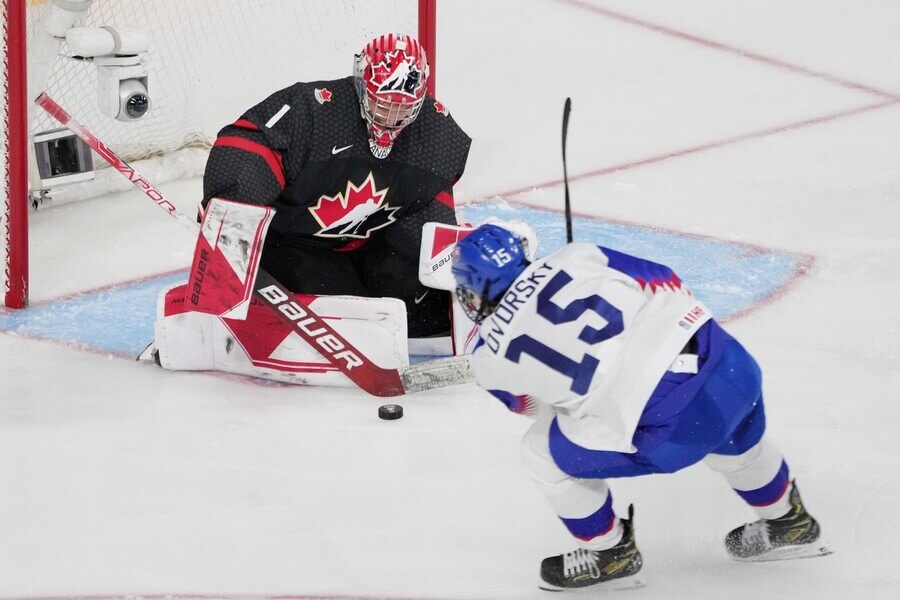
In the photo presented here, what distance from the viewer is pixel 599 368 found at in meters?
2.16

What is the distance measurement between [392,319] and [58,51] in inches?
44.3

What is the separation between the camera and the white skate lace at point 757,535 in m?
2.43

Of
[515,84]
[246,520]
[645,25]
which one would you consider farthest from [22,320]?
[645,25]

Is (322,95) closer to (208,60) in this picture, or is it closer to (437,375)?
(437,375)

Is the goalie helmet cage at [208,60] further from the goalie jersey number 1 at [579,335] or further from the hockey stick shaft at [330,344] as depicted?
the goalie jersey number 1 at [579,335]

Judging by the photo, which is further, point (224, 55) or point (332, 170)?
point (224, 55)

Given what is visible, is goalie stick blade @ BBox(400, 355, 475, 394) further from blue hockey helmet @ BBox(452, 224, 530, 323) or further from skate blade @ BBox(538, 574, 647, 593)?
blue hockey helmet @ BBox(452, 224, 530, 323)

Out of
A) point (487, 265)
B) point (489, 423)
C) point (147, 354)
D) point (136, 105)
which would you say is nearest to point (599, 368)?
point (487, 265)

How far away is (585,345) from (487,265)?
0.18 m

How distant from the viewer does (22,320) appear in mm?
3559

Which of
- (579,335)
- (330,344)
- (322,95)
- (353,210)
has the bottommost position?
(330,344)

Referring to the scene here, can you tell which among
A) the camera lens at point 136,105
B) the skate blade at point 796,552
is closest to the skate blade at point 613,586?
the skate blade at point 796,552

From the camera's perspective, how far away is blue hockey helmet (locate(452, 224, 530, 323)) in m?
2.19

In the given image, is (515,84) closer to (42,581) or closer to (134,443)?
(134,443)
